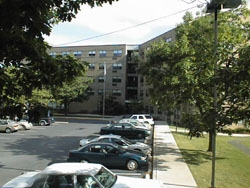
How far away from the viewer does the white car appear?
311 inches

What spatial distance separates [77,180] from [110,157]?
6946 mm

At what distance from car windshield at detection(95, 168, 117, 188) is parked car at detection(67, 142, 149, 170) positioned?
6.02 m

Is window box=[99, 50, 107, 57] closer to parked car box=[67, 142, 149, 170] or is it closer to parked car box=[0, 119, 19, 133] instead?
parked car box=[0, 119, 19, 133]

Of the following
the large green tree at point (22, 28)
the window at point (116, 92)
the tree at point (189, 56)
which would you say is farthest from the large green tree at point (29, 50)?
the window at point (116, 92)

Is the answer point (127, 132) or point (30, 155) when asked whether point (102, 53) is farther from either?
point (30, 155)

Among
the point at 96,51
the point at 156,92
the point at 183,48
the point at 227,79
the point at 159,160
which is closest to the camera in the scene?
the point at 227,79

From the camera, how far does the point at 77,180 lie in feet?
26.1

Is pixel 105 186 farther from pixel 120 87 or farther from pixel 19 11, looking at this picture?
pixel 120 87

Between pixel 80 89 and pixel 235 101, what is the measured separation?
51730mm

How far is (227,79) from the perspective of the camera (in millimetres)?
7184

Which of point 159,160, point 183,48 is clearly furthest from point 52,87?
point 183,48

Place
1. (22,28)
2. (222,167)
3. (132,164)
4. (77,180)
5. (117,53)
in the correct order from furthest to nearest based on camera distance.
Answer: (117,53) → (222,167) → (132,164) → (77,180) → (22,28)

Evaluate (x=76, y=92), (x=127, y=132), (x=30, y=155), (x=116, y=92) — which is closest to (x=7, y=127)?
(x=127, y=132)

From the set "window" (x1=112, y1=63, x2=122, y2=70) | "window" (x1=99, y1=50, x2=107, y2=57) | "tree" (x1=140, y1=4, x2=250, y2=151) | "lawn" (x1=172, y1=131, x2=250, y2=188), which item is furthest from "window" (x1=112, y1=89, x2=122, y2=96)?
"lawn" (x1=172, y1=131, x2=250, y2=188)
